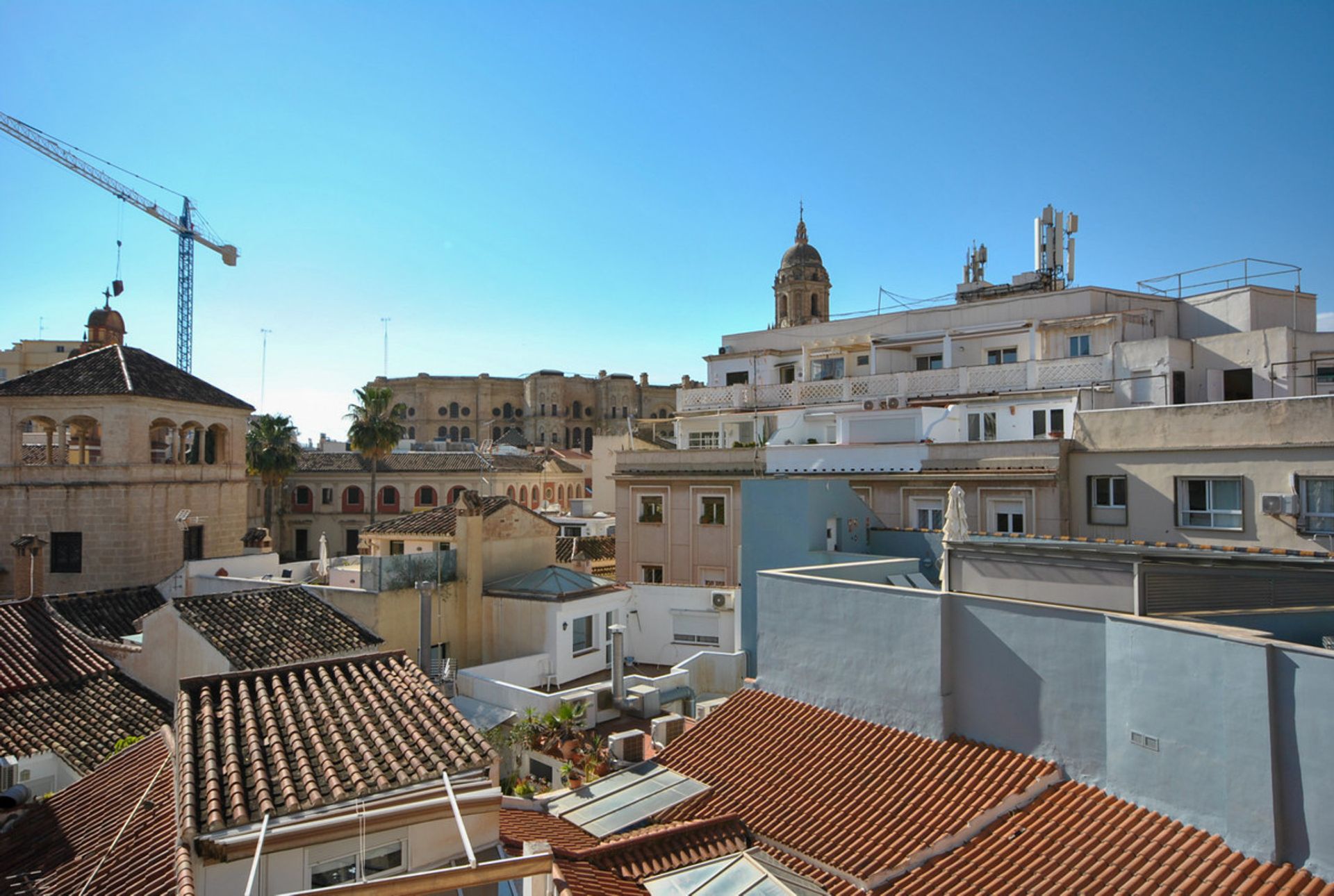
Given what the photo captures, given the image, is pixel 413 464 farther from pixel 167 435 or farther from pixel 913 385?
pixel 913 385

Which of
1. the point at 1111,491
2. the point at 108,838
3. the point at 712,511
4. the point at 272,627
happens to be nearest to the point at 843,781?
the point at 108,838

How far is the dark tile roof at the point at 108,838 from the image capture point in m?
6.69

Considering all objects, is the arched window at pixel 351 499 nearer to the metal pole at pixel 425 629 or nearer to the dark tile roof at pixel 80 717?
the metal pole at pixel 425 629

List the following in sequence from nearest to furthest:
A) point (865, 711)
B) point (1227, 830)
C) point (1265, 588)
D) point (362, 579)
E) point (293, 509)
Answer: point (1227, 830), point (1265, 588), point (865, 711), point (362, 579), point (293, 509)

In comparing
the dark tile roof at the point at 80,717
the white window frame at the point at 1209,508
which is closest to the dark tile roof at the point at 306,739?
the dark tile roof at the point at 80,717

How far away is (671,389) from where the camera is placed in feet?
298

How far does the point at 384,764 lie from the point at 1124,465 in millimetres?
15550

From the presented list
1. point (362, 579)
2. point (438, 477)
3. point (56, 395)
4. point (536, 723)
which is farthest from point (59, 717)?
point (438, 477)

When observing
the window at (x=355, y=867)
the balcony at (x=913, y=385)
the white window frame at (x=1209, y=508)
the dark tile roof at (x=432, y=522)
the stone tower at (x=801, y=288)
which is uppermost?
the stone tower at (x=801, y=288)

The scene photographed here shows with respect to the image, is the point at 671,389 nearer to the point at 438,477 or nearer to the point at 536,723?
the point at 438,477

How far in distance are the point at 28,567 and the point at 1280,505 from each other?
28.0 m

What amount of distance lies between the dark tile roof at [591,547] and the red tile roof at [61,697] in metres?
15.3

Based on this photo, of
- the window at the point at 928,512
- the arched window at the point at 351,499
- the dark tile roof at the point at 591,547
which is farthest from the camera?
the arched window at the point at 351,499

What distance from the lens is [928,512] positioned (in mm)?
20016
